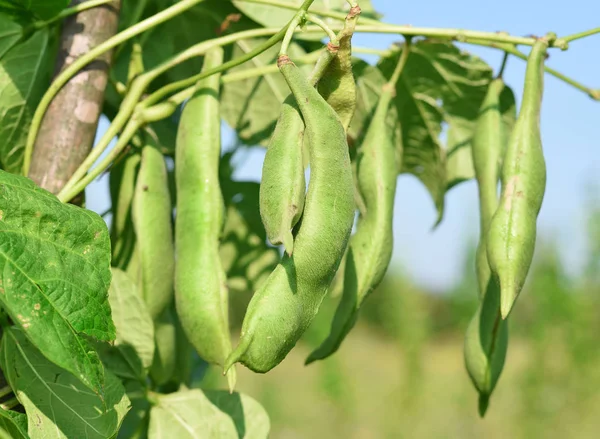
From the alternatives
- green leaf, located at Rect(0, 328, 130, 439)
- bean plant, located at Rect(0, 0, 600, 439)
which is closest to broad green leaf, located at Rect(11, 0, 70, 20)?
bean plant, located at Rect(0, 0, 600, 439)

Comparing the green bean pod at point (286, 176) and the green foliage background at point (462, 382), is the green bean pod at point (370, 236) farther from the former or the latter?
the green foliage background at point (462, 382)

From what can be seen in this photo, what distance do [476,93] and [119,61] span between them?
2.41 feet

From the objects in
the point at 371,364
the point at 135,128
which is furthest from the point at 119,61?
the point at 371,364

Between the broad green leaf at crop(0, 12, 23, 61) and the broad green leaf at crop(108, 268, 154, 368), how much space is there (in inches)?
17.3

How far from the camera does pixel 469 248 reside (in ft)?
59.5

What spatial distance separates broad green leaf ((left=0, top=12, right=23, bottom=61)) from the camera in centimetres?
112

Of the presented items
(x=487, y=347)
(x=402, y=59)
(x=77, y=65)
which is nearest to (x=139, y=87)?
(x=77, y=65)

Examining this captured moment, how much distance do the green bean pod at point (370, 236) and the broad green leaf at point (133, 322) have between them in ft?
0.92

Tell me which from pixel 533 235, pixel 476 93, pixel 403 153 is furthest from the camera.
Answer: pixel 403 153

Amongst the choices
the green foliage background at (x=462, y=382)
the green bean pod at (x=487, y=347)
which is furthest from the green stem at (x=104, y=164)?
the green foliage background at (x=462, y=382)

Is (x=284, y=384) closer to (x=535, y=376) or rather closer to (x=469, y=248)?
(x=469, y=248)

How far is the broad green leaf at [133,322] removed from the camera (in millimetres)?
1098

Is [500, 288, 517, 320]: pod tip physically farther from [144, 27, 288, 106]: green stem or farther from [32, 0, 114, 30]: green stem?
[32, 0, 114, 30]: green stem

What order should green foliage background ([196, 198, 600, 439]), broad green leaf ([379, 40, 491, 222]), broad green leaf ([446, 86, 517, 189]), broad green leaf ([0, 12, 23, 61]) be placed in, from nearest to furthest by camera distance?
1. broad green leaf ([0, 12, 23, 61])
2. broad green leaf ([379, 40, 491, 222])
3. broad green leaf ([446, 86, 517, 189])
4. green foliage background ([196, 198, 600, 439])
